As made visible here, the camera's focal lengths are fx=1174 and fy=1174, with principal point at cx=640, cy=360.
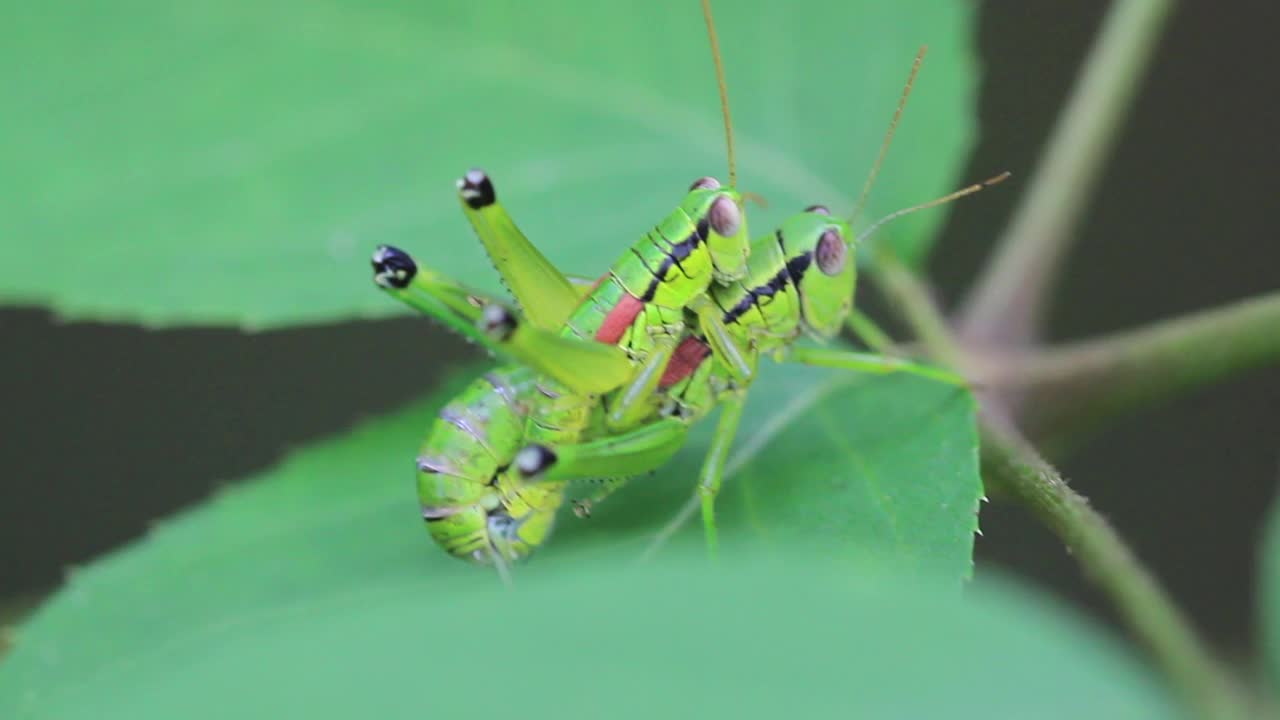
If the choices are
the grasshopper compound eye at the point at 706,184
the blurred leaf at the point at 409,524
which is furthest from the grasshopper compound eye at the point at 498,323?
the grasshopper compound eye at the point at 706,184

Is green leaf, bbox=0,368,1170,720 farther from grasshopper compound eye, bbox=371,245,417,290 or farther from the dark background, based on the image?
the dark background

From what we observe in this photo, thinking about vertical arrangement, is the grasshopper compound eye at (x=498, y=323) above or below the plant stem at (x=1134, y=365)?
below

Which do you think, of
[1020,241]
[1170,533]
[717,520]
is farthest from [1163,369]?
[1170,533]

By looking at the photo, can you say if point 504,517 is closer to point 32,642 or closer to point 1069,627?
point 32,642

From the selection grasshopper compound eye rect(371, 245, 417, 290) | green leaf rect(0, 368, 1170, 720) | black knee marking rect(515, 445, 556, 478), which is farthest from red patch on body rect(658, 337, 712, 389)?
green leaf rect(0, 368, 1170, 720)

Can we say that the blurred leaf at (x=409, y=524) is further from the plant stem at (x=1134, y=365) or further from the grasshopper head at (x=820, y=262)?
the plant stem at (x=1134, y=365)

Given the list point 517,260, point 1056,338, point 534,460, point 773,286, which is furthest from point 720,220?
point 1056,338

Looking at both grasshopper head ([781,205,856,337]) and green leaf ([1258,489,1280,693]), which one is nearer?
green leaf ([1258,489,1280,693])
